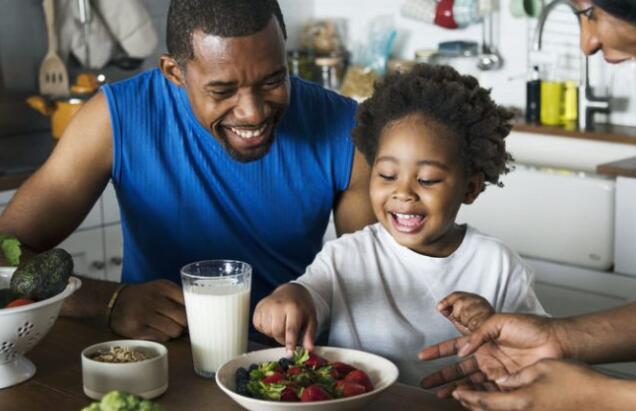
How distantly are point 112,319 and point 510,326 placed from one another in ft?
2.21

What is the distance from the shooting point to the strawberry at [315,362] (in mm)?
1576

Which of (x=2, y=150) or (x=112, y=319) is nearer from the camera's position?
(x=112, y=319)

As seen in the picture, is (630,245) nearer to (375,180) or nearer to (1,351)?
(375,180)

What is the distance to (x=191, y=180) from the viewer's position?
218 cm

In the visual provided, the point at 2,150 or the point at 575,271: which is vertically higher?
the point at 2,150

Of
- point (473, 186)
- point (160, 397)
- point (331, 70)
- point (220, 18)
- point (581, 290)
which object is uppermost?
point (220, 18)

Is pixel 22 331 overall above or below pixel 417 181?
below

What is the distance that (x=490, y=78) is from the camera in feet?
13.6

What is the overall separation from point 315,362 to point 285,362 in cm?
4

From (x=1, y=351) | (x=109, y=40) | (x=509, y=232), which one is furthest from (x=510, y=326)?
(x=109, y=40)

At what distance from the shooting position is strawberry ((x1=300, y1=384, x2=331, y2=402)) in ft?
4.77

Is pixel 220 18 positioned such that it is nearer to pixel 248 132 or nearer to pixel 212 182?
pixel 248 132

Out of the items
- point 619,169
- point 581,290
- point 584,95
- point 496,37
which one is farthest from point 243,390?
point 496,37

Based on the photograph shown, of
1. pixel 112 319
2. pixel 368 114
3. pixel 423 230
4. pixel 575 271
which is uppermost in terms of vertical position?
pixel 368 114
